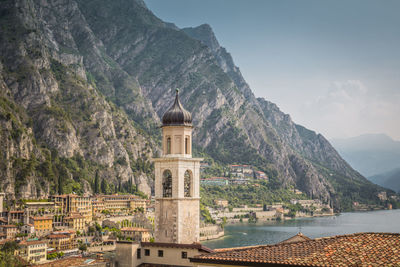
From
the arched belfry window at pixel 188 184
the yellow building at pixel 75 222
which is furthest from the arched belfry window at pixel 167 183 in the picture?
the yellow building at pixel 75 222

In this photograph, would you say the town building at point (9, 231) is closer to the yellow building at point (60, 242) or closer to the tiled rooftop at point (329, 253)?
the yellow building at point (60, 242)

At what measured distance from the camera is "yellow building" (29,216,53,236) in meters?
122

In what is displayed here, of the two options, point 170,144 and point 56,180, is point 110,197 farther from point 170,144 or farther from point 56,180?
point 170,144

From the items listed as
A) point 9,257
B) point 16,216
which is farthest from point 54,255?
point 9,257

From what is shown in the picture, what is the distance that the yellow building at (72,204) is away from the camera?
471 feet

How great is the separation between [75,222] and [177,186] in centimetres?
11296

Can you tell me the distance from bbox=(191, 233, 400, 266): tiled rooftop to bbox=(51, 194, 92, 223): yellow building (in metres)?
130

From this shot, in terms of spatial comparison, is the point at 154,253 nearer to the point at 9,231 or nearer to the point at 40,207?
the point at 9,231

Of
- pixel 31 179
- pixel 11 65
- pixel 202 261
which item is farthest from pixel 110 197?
pixel 202 261

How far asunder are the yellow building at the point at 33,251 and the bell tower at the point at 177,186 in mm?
74473

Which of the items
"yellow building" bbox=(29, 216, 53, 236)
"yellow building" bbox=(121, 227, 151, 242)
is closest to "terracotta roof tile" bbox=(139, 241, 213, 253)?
"yellow building" bbox=(29, 216, 53, 236)

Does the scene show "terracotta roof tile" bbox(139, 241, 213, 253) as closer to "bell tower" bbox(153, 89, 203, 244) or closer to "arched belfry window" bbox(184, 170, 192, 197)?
"bell tower" bbox(153, 89, 203, 244)

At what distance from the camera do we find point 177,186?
2922 cm

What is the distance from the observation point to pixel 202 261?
16.7 m
